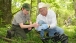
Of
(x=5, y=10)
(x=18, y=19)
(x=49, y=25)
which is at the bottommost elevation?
(x=49, y=25)

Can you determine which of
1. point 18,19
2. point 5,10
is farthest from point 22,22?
point 5,10

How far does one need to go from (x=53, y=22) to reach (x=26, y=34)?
1.41 metres

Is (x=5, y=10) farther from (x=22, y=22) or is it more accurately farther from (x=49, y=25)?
(x=49, y=25)

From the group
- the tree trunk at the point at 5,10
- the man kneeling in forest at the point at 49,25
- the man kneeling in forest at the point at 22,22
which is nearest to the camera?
the man kneeling in forest at the point at 49,25

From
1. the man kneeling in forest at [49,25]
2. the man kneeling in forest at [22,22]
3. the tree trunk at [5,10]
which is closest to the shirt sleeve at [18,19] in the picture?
the man kneeling in forest at [22,22]

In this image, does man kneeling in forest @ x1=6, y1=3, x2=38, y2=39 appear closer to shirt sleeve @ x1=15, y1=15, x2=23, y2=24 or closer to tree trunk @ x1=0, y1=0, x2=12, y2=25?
shirt sleeve @ x1=15, y1=15, x2=23, y2=24

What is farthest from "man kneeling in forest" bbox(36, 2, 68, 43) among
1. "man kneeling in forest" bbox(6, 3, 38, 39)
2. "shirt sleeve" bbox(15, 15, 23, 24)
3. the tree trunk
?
the tree trunk

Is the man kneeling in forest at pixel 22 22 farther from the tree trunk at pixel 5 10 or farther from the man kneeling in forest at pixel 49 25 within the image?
the tree trunk at pixel 5 10

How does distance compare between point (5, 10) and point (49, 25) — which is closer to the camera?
point (49, 25)

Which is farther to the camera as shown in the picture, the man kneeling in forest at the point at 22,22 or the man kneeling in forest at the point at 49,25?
the man kneeling in forest at the point at 22,22

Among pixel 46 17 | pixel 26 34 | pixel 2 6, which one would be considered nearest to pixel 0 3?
pixel 2 6

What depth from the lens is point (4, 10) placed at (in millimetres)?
9164

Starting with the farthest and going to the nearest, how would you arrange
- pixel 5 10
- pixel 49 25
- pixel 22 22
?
pixel 5 10 < pixel 22 22 < pixel 49 25

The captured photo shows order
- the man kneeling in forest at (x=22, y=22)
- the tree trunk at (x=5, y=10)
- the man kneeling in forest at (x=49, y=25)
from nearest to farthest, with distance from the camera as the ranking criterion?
the man kneeling in forest at (x=49, y=25)
the man kneeling in forest at (x=22, y=22)
the tree trunk at (x=5, y=10)
